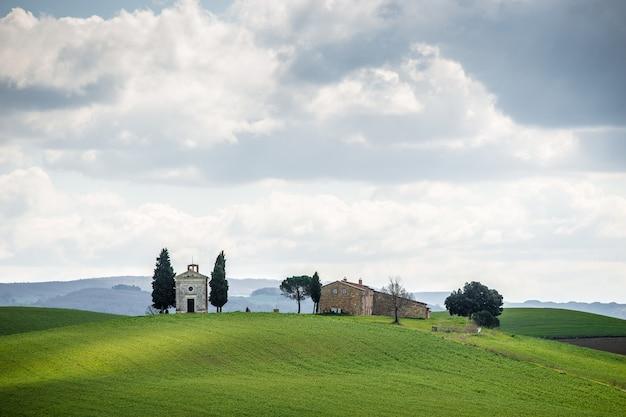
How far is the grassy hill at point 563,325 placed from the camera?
160m

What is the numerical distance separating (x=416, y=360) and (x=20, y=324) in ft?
242

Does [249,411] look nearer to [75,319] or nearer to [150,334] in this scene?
[150,334]

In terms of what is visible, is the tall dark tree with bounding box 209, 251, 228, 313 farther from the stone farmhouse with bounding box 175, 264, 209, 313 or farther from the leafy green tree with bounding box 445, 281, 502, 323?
the leafy green tree with bounding box 445, 281, 502, 323

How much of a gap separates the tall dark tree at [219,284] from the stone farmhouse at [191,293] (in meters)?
2.07

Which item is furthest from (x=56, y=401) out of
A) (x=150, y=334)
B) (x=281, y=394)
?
(x=150, y=334)

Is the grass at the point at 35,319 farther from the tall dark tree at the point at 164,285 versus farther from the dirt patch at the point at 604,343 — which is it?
the dirt patch at the point at 604,343

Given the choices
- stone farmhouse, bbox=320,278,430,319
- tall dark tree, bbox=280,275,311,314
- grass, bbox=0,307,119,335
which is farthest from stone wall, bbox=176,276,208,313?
tall dark tree, bbox=280,275,311,314

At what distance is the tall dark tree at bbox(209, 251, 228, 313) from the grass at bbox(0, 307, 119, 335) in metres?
27.2

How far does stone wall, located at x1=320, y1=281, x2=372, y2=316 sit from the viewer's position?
452 ft

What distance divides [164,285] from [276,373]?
54251 mm

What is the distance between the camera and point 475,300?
15038 cm

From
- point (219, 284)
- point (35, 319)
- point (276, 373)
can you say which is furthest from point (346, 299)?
point (276, 373)

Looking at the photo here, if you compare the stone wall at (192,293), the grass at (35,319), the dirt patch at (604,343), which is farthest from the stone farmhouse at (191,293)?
the dirt patch at (604,343)

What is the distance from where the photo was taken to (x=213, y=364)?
79062mm
